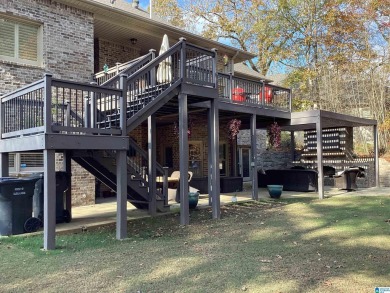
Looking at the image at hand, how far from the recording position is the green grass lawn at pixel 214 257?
13.6 feet

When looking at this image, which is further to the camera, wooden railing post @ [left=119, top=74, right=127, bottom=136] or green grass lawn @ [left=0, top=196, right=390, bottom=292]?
wooden railing post @ [left=119, top=74, right=127, bottom=136]

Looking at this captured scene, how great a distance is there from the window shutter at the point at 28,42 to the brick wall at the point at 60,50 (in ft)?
0.85

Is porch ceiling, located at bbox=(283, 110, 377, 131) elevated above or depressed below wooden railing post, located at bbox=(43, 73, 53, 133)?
above

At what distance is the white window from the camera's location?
9414 mm

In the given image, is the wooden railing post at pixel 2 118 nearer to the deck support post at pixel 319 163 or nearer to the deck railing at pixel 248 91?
the deck railing at pixel 248 91

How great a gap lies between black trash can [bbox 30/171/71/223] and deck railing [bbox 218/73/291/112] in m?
5.64

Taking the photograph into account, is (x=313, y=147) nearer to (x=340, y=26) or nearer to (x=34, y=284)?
(x=340, y=26)

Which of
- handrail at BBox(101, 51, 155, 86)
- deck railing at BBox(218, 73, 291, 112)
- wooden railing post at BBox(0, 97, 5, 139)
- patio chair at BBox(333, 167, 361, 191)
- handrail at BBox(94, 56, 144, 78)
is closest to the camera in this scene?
handrail at BBox(101, 51, 155, 86)

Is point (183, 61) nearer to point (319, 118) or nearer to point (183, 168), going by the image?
point (183, 168)

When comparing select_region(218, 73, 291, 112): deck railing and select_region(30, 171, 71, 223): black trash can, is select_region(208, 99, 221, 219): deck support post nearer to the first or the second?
select_region(218, 73, 291, 112): deck railing

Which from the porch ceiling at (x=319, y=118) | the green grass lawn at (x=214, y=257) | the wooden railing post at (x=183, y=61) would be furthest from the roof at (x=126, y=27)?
the green grass lawn at (x=214, y=257)

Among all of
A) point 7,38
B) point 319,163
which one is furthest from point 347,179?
point 7,38

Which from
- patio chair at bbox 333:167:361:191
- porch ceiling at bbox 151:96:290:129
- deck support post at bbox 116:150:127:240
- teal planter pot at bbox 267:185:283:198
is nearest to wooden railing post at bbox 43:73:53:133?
deck support post at bbox 116:150:127:240

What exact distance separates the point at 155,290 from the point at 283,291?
1368 millimetres
